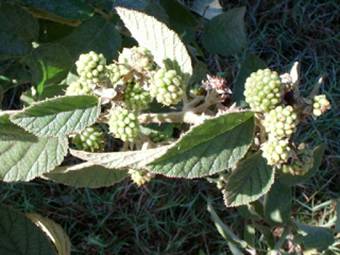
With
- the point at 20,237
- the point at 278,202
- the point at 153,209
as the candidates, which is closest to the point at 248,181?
the point at 278,202

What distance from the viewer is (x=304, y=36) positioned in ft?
7.36

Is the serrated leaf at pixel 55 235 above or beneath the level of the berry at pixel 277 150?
beneath

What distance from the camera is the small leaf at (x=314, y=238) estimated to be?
1.53 metres

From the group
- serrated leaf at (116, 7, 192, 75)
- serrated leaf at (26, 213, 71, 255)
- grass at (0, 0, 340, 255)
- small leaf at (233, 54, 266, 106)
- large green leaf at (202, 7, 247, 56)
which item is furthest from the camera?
grass at (0, 0, 340, 255)

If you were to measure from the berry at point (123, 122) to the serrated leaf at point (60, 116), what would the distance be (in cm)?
3

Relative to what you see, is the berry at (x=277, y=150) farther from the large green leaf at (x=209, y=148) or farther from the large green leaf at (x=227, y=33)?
the large green leaf at (x=227, y=33)

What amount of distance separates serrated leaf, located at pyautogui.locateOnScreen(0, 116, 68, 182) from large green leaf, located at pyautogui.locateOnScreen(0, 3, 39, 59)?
0.31 meters

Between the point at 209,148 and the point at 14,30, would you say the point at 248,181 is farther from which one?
the point at 14,30

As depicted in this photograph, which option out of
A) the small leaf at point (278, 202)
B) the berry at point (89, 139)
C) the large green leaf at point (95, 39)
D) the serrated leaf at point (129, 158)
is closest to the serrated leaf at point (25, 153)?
the berry at point (89, 139)

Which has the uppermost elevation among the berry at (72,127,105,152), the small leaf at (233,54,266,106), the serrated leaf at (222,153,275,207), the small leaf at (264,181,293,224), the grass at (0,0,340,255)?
the berry at (72,127,105,152)

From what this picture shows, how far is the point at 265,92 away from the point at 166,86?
16cm

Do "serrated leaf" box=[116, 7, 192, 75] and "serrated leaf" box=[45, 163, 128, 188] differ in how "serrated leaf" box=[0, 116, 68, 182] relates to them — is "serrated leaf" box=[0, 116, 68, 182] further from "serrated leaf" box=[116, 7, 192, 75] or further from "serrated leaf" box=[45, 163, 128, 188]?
"serrated leaf" box=[116, 7, 192, 75]

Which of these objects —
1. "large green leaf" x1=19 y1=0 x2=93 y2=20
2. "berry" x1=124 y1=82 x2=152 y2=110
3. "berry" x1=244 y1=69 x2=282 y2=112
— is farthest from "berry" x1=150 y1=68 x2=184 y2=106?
"large green leaf" x1=19 y1=0 x2=93 y2=20

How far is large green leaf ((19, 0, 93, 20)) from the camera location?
1396 millimetres
